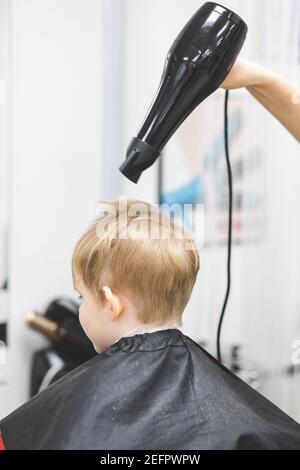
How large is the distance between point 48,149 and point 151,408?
143cm

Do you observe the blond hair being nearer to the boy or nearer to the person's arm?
the boy

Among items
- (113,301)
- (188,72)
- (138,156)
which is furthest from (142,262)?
(188,72)

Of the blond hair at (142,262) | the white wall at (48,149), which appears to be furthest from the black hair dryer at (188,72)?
the white wall at (48,149)

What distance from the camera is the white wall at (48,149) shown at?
2166mm

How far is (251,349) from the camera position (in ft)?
6.91

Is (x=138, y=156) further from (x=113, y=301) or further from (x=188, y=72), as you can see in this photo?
(x=113, y=301)

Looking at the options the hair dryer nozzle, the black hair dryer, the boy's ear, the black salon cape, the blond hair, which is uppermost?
the black hair dryer

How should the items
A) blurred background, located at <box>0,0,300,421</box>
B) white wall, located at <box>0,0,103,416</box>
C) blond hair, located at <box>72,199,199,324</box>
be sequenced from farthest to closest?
1. white wall, located at <box>0,0,103,416</box>
2. blurred background, located at <box>0,0,300,421</box>
3. blond hair, located at <box>72,199,199,324</box>

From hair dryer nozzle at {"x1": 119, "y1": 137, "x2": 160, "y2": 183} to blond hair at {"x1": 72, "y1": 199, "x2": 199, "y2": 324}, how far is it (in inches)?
4.8

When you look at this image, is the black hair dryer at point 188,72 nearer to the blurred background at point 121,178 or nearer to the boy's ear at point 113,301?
the boy's ear at point 113,301

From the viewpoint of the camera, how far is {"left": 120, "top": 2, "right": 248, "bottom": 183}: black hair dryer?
39.4 inches

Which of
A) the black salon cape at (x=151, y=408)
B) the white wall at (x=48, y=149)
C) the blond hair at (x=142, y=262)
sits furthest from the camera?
the white wall at (x=48, y=149)

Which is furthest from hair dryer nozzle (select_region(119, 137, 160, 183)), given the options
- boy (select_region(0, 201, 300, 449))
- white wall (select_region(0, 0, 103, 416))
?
white wall (select_region(0, 0, 103, 416))
